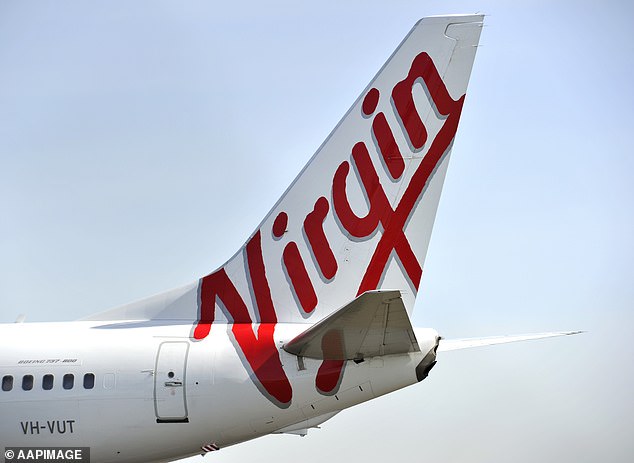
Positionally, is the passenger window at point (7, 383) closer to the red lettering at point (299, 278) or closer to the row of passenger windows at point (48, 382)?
the row of passenger windows at point (48, 382)

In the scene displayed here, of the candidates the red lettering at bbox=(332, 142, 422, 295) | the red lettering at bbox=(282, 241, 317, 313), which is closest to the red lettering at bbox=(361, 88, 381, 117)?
the red lettering at bbox=(332, 142, 422, 295)

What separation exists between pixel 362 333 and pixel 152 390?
4134mm

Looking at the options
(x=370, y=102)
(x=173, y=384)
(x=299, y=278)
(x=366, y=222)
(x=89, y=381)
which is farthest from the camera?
(x=370, y=102)

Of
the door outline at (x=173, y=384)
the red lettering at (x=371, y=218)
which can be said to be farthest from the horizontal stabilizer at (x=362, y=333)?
the door outline at (x=173, y=384)

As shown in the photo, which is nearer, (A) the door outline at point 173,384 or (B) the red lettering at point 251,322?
(B) the red lettering at point 251,322

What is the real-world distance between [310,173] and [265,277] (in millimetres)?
2132

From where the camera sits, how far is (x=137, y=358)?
16672mm

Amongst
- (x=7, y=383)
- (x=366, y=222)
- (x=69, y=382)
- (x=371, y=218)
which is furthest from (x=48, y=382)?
(x=371, y=218)

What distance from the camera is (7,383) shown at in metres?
17.4

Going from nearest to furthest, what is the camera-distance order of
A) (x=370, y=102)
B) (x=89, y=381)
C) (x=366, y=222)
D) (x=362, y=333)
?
(x=362, y=333)
(x=89, y=381)
(x=366, y=222)
(x=370, y=102)

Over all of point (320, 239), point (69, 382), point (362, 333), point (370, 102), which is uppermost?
point (370, 102)

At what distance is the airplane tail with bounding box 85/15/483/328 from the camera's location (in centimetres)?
1692

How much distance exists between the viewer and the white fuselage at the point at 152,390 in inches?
624

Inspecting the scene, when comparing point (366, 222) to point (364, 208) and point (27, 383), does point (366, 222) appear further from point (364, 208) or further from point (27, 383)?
point (27, 383)
